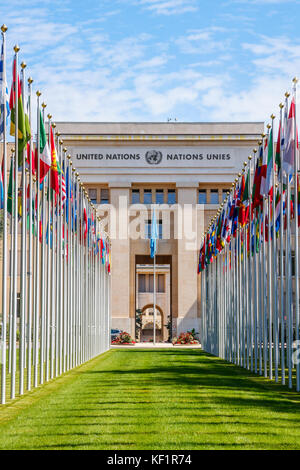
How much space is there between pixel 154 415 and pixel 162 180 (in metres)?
62.6

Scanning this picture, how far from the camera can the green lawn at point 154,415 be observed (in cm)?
1173

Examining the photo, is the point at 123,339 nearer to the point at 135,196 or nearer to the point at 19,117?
the point at 135,196

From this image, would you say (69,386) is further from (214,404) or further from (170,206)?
(170,206)

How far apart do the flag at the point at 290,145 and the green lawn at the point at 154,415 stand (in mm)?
6298

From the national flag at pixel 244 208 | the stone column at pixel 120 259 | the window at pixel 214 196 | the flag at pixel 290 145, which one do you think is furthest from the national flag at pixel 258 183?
the window at pixel 214 196

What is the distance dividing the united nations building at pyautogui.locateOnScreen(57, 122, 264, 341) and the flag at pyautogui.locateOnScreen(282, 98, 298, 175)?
52.7 meters

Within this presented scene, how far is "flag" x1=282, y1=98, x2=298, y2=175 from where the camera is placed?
21984 millimetres

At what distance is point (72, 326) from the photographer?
111 feet

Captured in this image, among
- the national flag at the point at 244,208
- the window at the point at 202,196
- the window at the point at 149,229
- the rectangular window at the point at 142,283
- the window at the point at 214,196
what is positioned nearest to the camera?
the national flag at the point at 244,208

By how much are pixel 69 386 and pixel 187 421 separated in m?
8.85

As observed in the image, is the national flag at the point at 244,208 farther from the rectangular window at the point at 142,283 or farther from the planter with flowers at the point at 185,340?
the rectangular window at the point at 142,283

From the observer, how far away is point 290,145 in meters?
22.0

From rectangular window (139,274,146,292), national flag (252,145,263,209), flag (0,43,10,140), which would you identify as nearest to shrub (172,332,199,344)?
rectangular window (139,274,146,292)

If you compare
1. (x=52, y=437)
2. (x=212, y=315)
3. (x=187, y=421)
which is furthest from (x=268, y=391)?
(x=212, y=315)
